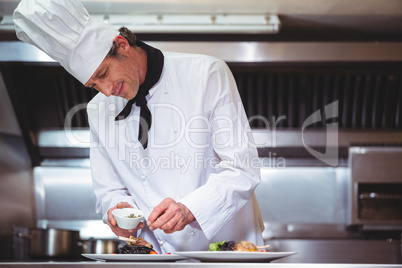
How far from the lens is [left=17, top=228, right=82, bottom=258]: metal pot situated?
3475 millimetres

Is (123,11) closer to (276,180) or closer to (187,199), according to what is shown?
(276,180)

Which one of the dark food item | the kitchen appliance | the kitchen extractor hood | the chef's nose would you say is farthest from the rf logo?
the dark food item

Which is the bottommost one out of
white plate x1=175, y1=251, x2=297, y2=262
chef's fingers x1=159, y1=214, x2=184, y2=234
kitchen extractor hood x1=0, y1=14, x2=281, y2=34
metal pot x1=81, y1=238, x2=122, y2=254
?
metal pot x1=81, y1=238, x2=122, y2=254

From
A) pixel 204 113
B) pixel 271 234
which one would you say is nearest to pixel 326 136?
pixel 271 234

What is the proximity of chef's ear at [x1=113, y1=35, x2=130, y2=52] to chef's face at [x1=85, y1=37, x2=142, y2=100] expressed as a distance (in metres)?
0.01

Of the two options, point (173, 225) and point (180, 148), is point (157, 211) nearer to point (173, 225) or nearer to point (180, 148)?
point (173, 225)

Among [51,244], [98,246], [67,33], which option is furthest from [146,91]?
[51,244]

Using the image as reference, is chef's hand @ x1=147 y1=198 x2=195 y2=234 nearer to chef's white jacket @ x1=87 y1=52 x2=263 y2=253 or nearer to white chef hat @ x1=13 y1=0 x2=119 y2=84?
chef's white jacket @ x1=87 y1=52 x2=263 y2=253

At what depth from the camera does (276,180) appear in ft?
13.8

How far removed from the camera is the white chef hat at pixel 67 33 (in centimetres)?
173

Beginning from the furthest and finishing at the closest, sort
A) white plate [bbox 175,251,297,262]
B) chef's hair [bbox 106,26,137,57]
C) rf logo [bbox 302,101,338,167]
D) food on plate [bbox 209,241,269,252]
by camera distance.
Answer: rf logo [bbox 302,101,338,167], chef's hair [bbox 106,26,137,57], food on plate [bbox 209,241,269,252], white plate [bbox 175,251,297,262]

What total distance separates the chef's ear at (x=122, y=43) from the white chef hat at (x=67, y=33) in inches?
0.8

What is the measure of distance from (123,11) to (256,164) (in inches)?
77.5

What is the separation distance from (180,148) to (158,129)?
12 centimetres
